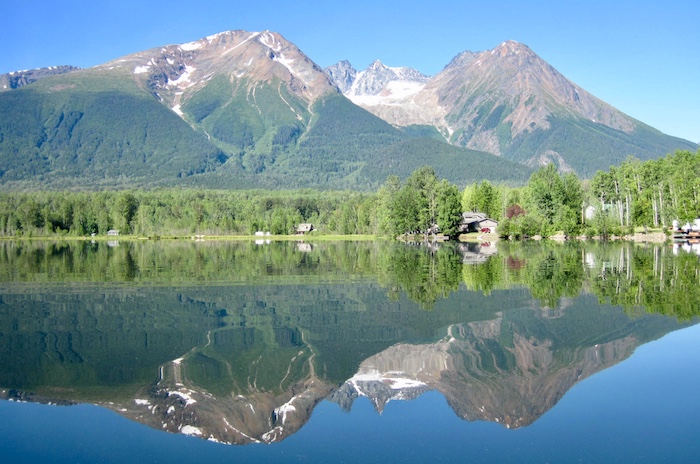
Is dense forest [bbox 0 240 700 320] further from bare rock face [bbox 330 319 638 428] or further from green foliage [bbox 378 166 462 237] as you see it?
green foliage [bbox 378 166 462 237]

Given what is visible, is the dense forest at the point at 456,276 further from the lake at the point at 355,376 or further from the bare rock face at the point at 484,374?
the bare rock face at the point at 484,374

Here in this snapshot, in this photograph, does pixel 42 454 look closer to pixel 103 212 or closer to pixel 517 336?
pixel 517 336

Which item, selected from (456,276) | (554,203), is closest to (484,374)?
(456,276)

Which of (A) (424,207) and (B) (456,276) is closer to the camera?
(B) (456,276)

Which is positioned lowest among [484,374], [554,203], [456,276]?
[484,374]

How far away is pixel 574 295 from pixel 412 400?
1828 cm

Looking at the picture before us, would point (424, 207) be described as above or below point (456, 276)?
above

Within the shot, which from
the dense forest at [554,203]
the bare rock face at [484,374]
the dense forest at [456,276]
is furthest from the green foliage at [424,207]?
the bare rock face at [484,374]

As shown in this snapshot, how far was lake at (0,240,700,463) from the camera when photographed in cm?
1403

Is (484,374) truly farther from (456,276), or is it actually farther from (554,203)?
(554,203)

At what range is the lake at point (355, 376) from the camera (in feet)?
46.0

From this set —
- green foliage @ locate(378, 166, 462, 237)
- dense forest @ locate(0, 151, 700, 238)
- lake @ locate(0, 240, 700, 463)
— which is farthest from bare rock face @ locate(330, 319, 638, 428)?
green foliage @ locate(378, 166, 462, 237)

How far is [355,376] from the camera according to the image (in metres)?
18.7

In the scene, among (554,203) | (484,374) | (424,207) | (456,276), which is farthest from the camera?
(424,207)
